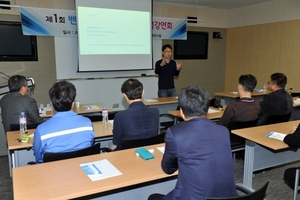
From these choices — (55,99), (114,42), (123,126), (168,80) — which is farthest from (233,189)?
(114,42)

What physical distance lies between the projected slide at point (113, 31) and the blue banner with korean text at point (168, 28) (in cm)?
44

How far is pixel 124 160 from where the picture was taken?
1.93m

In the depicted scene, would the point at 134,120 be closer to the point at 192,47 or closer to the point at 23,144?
the point at 23,144

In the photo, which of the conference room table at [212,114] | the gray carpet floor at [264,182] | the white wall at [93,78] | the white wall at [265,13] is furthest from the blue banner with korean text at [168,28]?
the gray carpet floor at [264,182]

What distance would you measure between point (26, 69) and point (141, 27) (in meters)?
2.70

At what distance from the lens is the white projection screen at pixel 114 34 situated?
5.34 metres

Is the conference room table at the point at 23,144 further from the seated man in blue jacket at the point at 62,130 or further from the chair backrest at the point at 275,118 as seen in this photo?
the chair backrest at the point at 275,118

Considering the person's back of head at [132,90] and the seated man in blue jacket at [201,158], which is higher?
the person's back of head at [132,90]

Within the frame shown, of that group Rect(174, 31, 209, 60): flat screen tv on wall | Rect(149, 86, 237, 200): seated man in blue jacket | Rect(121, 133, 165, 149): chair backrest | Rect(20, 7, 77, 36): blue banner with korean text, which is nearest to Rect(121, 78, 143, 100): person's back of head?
Rect(121, 133, 165, 149): chair backrest

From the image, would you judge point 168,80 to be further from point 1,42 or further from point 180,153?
point 180,153

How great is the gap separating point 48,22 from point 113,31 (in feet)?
4.46

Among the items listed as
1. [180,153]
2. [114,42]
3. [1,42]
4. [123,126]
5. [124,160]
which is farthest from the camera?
[114,42]

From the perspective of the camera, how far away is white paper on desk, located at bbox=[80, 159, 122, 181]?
1.66 metres

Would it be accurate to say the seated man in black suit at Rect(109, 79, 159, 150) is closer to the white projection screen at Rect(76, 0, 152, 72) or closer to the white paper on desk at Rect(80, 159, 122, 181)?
the white paper on desk at Rect(80, 159, 122, 181)
